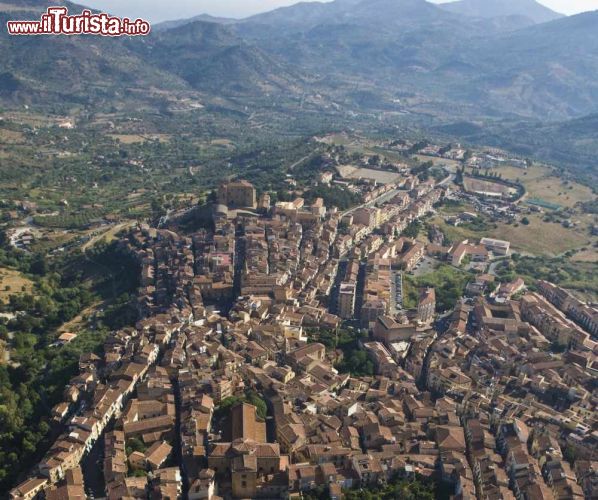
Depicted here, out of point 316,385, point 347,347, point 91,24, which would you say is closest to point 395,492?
point 316,385

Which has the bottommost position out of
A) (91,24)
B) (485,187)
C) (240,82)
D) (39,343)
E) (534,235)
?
(39,343)

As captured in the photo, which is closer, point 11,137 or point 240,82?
point 11,137

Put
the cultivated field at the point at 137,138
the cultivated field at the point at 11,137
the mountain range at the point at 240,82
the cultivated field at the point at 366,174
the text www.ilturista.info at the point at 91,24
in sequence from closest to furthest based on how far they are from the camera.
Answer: the cultivated field at the point at 366,174
the text www.ilturista.info at the point at 91,24
the cultivated field at the point at 11,137
the cultivated field at the point at 137,138
the mountain range at the point at 240,82

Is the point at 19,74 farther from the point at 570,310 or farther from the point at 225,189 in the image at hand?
the point at 570,310

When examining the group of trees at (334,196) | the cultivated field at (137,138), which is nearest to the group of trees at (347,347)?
the group of trees at (334,196)

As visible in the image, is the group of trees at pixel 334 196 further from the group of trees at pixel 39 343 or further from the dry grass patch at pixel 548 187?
the dry grass patch at pixel 548 187

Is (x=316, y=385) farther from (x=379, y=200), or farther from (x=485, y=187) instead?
(x=485, y=187)

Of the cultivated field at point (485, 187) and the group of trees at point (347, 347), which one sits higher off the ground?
the cultivated field at point (485, 187)

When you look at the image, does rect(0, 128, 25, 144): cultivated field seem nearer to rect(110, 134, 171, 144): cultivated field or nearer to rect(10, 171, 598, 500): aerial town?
rect(110, 134, 171, 144): cultivated field

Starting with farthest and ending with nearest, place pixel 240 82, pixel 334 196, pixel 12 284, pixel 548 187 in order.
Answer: pixel 240 82 → pixel 548 187 → pixel 334 196 → pixel 12 284
